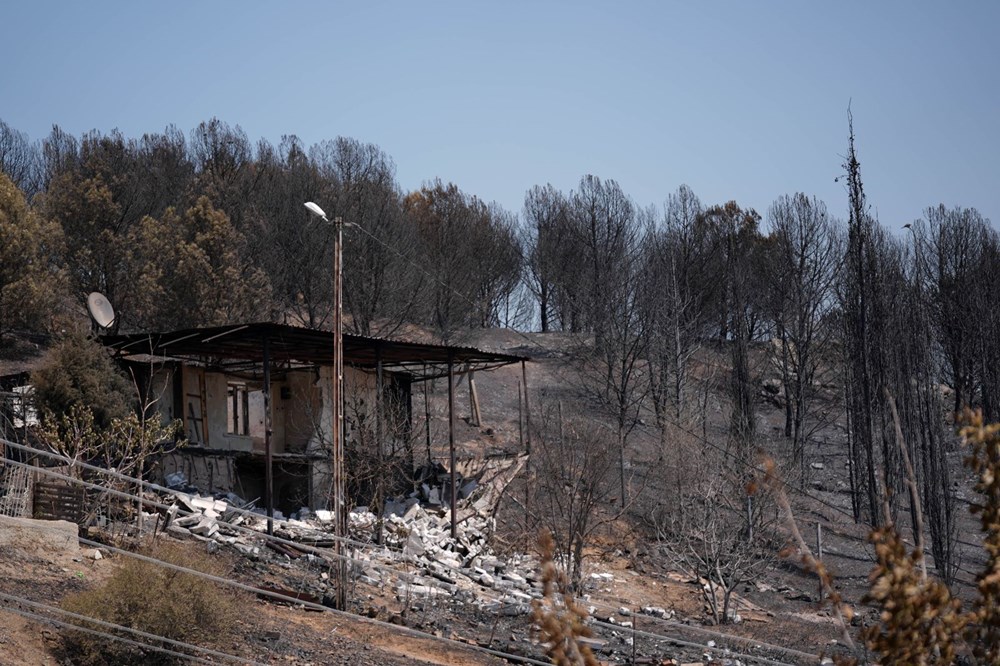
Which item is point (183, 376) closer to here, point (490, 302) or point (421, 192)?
point (490, 302)

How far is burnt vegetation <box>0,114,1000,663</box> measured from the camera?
28.5 metres

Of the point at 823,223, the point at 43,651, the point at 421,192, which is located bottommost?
the point at 43,651

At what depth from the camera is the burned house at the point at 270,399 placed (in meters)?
24.0

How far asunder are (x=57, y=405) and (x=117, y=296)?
1720 cm

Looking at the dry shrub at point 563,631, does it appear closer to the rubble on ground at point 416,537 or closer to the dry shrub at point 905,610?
the dry shrub at point 905,610

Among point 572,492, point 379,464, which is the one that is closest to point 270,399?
point 379,464

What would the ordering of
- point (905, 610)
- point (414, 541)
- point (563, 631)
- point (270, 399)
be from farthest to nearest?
point (270, 399) → point (414, 541) → point (563, 631) → point (905, 610)

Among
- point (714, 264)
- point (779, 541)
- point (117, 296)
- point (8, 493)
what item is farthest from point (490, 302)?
point (8, 493)

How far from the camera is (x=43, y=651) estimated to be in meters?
13.8

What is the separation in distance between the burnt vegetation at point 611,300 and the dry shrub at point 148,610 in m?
7.72

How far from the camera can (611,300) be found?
1670 inches

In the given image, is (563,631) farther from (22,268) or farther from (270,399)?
(22,268)

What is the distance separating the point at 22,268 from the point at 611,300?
Result: 70.5 feet

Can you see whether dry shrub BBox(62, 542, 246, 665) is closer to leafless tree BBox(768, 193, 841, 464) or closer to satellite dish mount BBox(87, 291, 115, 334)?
satellite dish mount BBox(87, 291, 115, 334)
